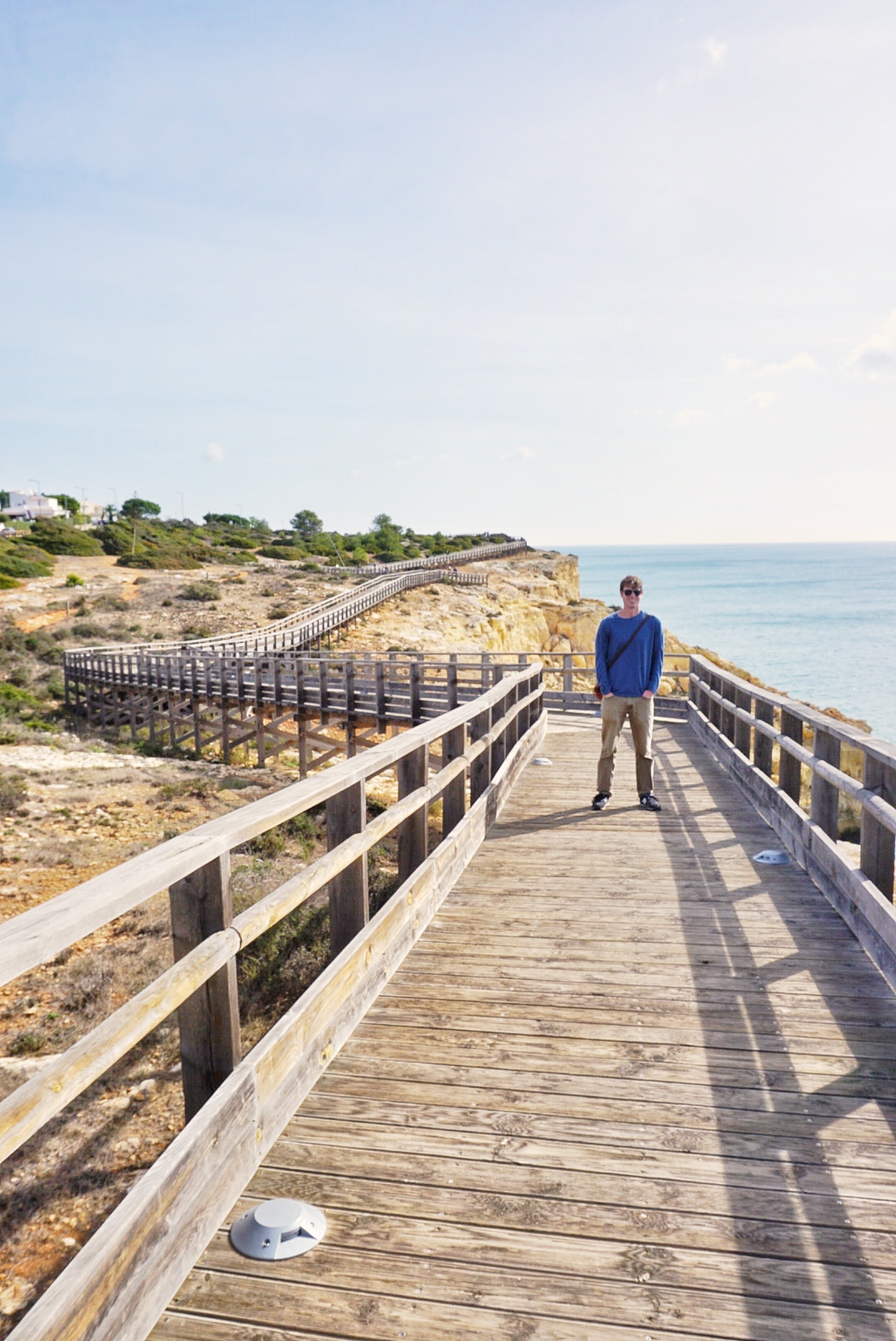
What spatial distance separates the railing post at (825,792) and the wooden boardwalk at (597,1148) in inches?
33.0

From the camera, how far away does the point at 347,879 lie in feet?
12.9

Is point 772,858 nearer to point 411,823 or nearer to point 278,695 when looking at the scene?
point 411,823

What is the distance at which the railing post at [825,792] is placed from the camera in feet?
18.8

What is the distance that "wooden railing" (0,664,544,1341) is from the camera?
186 centimetres

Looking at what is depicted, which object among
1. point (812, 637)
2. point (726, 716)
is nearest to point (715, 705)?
point (726, 716)

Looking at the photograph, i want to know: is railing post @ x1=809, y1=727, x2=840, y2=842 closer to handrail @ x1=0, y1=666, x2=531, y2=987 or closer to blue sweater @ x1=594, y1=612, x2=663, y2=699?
blue sweater @ x1=594, y1=612, x2=663, y2=699

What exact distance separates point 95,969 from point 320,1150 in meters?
6.09

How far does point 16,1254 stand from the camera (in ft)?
16.6

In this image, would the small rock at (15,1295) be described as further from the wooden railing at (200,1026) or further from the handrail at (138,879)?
the handrail at (138,879)

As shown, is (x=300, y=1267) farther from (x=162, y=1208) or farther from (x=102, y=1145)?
(x=102, y=1145)

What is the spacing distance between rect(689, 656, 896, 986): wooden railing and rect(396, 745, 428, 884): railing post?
223 centimetres

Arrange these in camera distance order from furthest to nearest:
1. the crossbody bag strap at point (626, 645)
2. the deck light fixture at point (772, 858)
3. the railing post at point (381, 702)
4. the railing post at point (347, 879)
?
1. the railing post at point (381, 702)
2. the crossbody bag strap at point (626, 645)
3. the deck light fixture at point (772, 858)
4. the railing post at point (347, 879)

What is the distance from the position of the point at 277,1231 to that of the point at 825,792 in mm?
4588

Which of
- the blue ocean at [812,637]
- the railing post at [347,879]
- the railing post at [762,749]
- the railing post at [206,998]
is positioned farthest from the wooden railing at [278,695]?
the blue ocean at [812,637]
